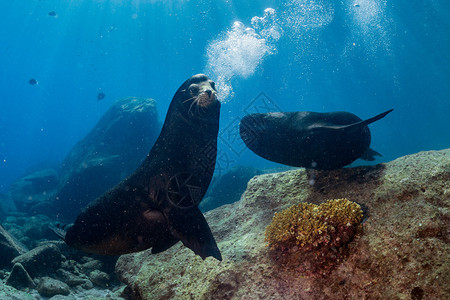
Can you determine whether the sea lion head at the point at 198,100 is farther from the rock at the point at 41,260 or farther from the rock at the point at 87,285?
the rock at the point at 41,260

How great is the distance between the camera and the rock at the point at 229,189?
1423cm

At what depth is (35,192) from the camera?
2034cm

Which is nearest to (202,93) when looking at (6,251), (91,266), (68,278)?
(68,278)

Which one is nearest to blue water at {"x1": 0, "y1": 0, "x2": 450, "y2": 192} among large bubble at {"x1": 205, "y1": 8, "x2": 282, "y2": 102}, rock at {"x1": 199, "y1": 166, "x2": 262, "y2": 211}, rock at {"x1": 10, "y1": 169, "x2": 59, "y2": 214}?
large bubble at {"x1": 205, "y1": 8, "x2": 282, "y2": 102}

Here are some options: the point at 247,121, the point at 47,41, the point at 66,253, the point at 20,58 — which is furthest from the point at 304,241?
the point at 20,58

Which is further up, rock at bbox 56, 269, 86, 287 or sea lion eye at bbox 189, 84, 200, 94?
sea lion eye at bbox 189, 84, 200, 94

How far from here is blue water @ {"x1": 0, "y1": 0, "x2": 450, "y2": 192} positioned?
5047cm

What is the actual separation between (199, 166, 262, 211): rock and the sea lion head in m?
10.6

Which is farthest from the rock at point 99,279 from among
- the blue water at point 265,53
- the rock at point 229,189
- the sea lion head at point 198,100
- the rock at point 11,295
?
the blue water at point 265,53

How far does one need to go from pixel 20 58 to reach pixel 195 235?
133601 mm

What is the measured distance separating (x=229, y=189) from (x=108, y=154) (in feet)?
31.9

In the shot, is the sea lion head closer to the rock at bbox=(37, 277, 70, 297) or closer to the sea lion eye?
the sea lion eye

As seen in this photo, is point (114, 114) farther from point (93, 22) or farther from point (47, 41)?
point (47, 41)

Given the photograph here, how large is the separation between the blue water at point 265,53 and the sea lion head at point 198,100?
4338 cm
